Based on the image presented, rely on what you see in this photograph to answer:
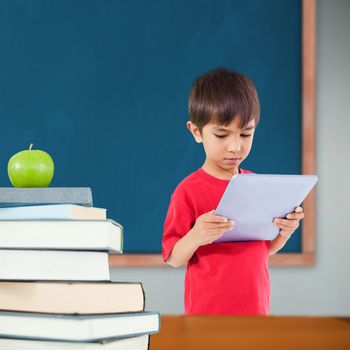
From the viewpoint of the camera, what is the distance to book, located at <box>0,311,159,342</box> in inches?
22.4

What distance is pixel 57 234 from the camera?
0.63 m

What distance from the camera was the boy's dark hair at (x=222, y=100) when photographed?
60.9 inches

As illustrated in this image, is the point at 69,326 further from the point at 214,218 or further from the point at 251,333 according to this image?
the point at 214,218

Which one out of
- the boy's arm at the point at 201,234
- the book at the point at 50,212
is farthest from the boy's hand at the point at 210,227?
the book at the point at 50,212

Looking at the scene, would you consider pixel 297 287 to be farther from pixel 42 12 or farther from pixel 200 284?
pixel 42 12

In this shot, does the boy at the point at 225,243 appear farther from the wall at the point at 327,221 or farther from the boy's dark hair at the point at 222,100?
the wall at the point at 327,221

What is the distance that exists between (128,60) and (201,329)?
2.25 meters

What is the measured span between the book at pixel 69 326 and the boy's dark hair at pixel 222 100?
964mm

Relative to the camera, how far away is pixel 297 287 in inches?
107

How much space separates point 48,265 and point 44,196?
69 millimetres

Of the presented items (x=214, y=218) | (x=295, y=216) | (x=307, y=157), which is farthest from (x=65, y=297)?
(x=307, y=157)

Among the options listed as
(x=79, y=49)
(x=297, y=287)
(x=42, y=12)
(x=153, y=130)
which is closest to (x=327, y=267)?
Answer: (x=297, y=287)

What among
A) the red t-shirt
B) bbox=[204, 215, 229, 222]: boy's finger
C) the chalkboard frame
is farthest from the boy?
the chalkboard frame

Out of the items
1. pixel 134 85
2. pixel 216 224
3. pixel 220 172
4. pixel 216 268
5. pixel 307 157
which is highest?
pixel 134 85
